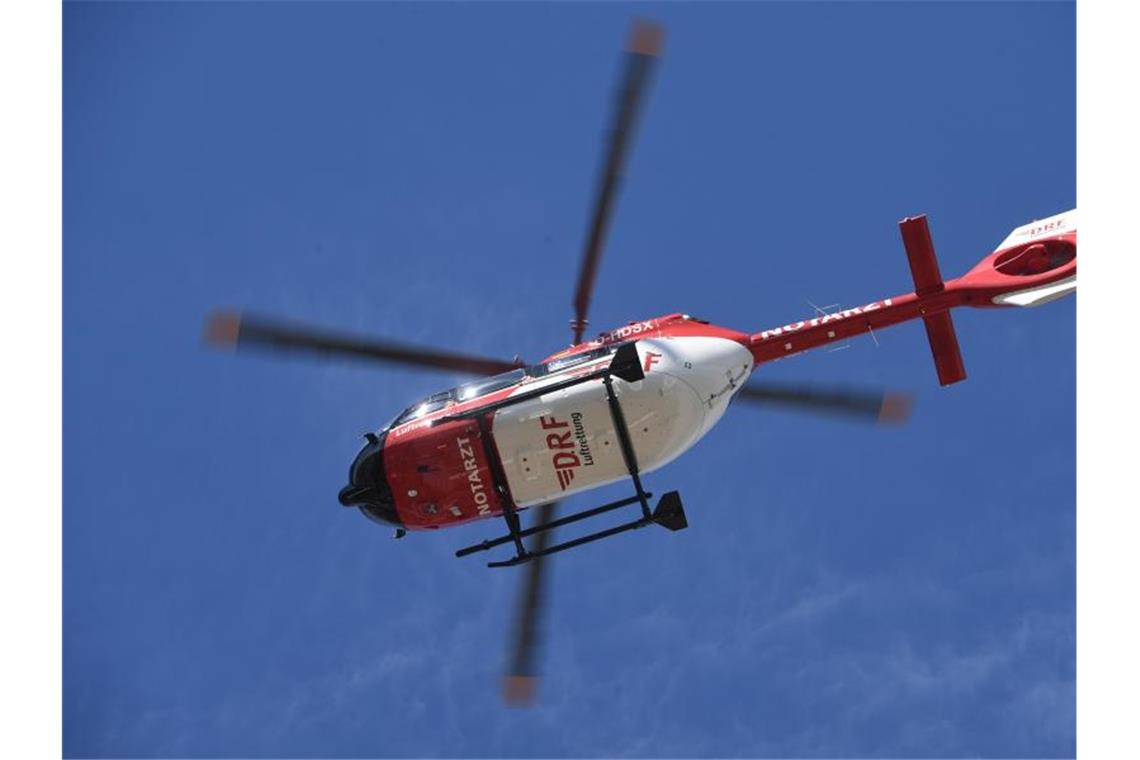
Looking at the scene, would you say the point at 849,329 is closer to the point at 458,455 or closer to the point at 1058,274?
the point at 1058,274

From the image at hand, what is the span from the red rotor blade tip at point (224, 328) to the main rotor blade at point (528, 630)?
5.00 m

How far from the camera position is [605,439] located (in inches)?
664

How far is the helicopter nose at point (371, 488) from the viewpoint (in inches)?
691

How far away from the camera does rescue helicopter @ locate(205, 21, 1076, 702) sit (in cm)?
1675

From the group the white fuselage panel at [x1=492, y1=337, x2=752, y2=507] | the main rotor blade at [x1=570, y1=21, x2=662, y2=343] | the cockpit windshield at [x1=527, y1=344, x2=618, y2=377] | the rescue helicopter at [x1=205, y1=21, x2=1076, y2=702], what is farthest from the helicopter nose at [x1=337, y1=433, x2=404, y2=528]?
the main rotor blade at [x1=570, y1=21, x2=662, y2=343]

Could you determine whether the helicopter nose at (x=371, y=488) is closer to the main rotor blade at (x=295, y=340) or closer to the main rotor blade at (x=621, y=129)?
the main rotor blade at (x=295, y=340)

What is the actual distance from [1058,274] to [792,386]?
4054mm

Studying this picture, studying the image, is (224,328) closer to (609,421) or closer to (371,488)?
(371,488)

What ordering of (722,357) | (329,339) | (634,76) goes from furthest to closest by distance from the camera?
(722,357)
(329,339)
(634,76)

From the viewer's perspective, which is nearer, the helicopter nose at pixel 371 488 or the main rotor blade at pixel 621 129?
the main rotor blade at pixel 621 129

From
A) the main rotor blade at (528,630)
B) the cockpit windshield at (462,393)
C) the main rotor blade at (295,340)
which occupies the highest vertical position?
the main rotor blade at (295,340)

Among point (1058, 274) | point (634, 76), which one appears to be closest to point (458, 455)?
point (634, 76)

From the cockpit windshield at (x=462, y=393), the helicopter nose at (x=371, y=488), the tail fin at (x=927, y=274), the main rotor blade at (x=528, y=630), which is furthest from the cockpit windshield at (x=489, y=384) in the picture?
the tail fin at (x=927, y=274)

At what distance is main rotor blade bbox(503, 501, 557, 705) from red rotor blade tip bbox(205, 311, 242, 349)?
5.00 meters
